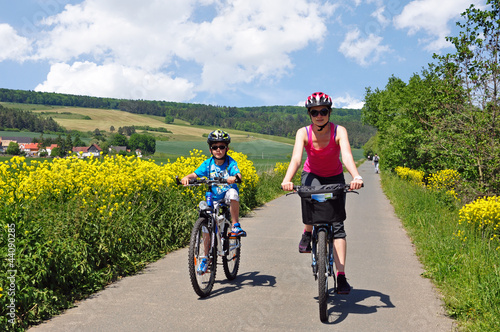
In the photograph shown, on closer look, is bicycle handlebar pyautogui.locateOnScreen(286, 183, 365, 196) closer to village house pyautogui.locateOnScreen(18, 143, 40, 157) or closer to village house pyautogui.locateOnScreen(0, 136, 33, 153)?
village house pyautogui.locateOnScreen(18, 143, 40, 157)

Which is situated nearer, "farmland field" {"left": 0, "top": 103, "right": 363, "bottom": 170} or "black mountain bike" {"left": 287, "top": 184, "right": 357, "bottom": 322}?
"black mountain bike" {"left": 287, "top": 184, "right": 357, "bottom": 322}

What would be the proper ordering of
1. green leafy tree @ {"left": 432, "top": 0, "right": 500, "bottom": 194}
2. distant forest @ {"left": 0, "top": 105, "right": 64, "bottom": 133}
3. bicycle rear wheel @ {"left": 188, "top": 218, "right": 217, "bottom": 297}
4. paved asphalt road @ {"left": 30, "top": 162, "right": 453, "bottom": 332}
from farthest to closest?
distant forest @ {"left": 0, "top": 105, "right": 64, "bottom": 133} < green leafy tree @ {"left": 432, "top": 0, "right": 500, "bottom": 194} < bicycle rear wheel @ {"left": 188, "top": 218, "right": 217, "bottom": 297} < paved asphalt road @ {"left": 30, "top": 162, "right": 453, "bottom": 332}

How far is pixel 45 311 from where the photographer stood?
4.16 meters

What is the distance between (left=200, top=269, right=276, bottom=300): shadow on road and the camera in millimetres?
5191

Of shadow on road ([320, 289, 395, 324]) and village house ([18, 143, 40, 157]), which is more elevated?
village house ([18, 143, 40, 157])

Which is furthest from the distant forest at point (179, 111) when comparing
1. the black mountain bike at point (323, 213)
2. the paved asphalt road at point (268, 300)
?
the black mountain bike at point (323, 213)

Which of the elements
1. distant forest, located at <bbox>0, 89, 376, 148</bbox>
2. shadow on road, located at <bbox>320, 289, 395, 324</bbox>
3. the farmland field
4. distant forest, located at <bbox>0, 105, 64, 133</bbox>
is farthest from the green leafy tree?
distant forest, located at <bbox>0, 89, 376, 148</bbox>

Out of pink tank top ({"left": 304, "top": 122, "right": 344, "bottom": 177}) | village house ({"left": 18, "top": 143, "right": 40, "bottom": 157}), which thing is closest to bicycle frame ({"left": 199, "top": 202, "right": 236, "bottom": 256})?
pink tank top ({"left": 304, "top": 122, "right": 344, "bottom": 177})

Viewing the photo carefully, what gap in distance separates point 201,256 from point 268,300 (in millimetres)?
837

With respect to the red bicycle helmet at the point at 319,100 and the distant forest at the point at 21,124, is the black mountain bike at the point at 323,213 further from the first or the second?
the distant forest at the point at 21,124

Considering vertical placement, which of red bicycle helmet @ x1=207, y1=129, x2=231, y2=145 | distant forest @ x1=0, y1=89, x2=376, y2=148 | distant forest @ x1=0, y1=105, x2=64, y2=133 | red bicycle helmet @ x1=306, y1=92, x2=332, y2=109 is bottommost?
red bicycle helmet @ x1=207, y1=129, x2=231, y2=145

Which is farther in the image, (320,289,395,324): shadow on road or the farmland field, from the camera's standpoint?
the farmland field

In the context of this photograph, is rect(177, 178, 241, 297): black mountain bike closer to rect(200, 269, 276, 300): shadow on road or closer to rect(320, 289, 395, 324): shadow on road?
rect(200, 269, 276, 300): shadow on road

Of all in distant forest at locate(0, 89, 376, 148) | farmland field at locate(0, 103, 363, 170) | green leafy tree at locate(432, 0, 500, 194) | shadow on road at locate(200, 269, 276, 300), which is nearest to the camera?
shadow on road at locate(200, 269, 276, 300)
